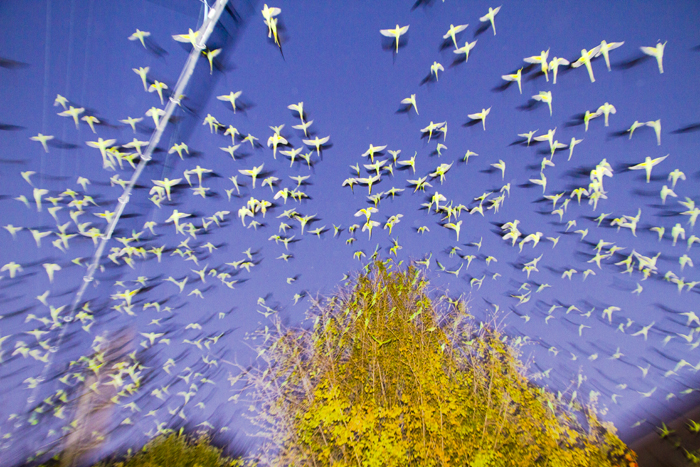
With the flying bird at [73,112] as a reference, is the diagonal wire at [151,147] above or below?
below

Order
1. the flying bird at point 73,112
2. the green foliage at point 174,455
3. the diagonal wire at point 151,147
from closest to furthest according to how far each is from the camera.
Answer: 1. the diagonal wire at point 151,147
2. the flying bird at point 73,112
3. the green foliage at point 174,455

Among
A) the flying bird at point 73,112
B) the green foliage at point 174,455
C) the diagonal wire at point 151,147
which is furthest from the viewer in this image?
the green foliage at point 174,455

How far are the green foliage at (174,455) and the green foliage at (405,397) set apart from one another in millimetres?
5576

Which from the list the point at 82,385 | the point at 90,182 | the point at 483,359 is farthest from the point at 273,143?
the point at 82,385

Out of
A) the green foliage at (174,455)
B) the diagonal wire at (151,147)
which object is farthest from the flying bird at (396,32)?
the green foliage at (174,455)

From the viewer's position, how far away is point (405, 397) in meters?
7.49

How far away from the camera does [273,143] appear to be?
239 inches

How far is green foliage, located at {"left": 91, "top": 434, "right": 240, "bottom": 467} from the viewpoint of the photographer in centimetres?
1179

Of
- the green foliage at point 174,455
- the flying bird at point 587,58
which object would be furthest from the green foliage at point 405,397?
the flying bird at point 587,58

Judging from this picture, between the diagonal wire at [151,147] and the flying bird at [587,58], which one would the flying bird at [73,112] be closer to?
the diagonal wire at [151,147]

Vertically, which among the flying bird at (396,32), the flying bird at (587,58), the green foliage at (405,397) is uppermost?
the flying bird at (396,32)

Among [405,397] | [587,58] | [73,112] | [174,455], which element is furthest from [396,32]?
[174,455]

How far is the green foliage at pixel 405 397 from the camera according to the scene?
6.96 m

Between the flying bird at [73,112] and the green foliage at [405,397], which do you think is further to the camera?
the green foliage at [405,397]
